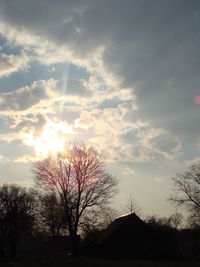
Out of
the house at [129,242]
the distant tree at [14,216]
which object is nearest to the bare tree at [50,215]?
the distant tree at [14,216]

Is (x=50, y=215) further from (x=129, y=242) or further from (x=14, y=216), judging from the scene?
(x=129, y=242)

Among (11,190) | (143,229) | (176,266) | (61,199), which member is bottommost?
(176,266)

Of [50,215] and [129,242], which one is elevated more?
[50,215]

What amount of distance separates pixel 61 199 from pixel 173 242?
17.0 metres

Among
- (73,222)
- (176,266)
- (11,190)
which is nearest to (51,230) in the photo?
(11,190)

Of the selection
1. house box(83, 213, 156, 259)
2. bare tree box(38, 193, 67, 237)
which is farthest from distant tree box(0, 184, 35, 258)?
house box(83, 213, 156, 259)

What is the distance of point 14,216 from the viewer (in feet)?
207

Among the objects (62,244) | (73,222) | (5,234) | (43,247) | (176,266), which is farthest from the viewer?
(62,244)

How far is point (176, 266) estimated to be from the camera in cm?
2919

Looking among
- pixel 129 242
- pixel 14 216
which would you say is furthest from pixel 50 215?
pixel 129 242

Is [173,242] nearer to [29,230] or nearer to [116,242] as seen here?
[116,242]

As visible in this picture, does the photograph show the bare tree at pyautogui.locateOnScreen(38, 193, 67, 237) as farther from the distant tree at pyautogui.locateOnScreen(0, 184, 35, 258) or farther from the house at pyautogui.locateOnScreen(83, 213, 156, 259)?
the house at pyautogui.locateOnScreen(83, 213, 156, 259)

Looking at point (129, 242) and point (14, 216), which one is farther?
point (14, 216)

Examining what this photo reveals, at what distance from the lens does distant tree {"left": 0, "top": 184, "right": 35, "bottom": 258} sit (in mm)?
62406
